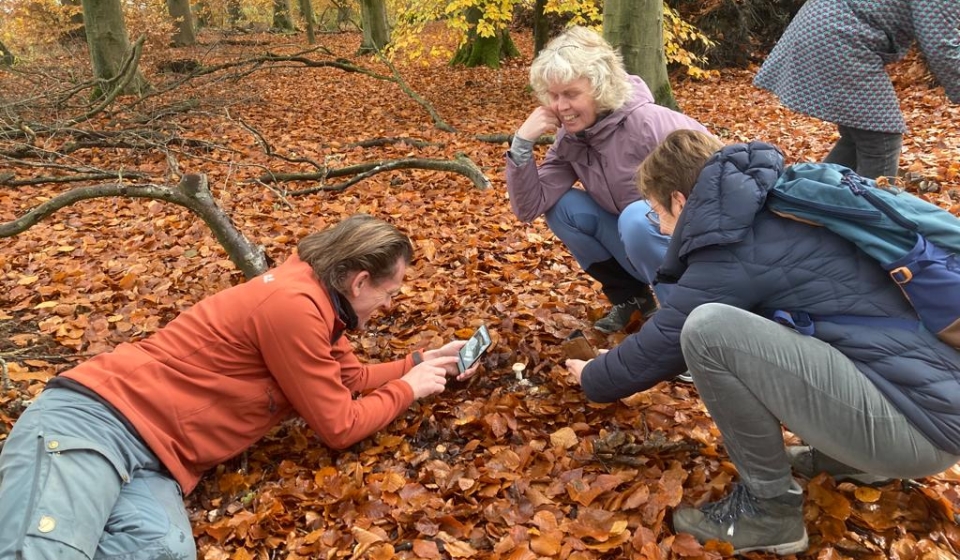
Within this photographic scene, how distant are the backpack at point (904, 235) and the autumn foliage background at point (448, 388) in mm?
833

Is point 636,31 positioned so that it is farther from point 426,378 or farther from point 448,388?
point 426,378

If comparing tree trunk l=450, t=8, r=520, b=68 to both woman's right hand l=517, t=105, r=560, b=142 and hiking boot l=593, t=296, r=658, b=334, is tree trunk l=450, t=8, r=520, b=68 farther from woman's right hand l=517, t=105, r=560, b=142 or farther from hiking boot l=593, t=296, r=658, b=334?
hiking boot l=593, t=296, r=658, b=334

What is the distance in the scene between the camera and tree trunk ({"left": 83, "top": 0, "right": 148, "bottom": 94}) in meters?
10.4

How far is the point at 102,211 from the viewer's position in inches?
241

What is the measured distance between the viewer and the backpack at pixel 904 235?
1.61 metres

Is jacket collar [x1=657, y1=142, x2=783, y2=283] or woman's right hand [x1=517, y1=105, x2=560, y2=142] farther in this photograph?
woman's right hand [x1=517, y1=105, x2=560, y2=142]

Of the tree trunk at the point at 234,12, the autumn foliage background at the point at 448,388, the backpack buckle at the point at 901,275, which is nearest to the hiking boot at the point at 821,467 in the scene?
the autumn foliage background at the point at 448,388

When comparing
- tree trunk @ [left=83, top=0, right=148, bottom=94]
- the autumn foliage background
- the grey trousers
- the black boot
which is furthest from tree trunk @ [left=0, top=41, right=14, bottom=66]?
the grey trousers

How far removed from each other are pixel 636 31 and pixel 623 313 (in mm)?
3909

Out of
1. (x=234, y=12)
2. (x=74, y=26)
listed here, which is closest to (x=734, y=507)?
(x=74, y=26)

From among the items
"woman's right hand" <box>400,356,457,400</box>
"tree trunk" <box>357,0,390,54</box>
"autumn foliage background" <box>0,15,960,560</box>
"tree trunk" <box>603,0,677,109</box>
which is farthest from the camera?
"tree trunk" <box>357,0,390,54</box>

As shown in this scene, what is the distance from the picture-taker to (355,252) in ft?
7.79

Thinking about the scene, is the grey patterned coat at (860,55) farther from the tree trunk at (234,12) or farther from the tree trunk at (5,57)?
the tree trunk at (234,12)

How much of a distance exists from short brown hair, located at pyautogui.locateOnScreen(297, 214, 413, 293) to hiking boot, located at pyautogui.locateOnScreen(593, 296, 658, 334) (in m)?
1.34
